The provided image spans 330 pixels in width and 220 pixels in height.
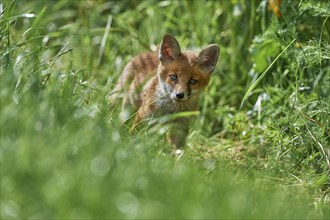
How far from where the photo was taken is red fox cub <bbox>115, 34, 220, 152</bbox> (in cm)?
613

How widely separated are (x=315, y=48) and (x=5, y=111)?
2441mm

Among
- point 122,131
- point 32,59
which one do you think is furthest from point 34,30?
point 122,131

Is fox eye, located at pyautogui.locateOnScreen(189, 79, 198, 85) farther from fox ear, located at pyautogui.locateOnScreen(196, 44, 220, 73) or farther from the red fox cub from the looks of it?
fox ear, located at pyautogui.locateOnScreen(196, 44, 220, 73)

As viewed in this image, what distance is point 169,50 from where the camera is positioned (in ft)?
20.9

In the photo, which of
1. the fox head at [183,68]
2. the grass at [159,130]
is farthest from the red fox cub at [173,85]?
the grass at [159,130]

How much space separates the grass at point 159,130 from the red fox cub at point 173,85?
0.37m

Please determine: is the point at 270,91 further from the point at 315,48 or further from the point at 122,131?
the point at 122,131

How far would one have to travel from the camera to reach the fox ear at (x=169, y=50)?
633 centimetres

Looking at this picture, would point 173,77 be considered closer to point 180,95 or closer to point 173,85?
point 173,85

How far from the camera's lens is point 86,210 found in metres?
3.37

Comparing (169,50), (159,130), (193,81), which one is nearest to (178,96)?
(193,81)

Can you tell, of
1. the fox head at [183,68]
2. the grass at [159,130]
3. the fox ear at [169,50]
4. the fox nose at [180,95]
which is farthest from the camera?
the fox ear at [169,50]

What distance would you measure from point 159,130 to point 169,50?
62.7 inches

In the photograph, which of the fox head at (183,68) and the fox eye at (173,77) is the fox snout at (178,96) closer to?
the fox head at (183,68)
